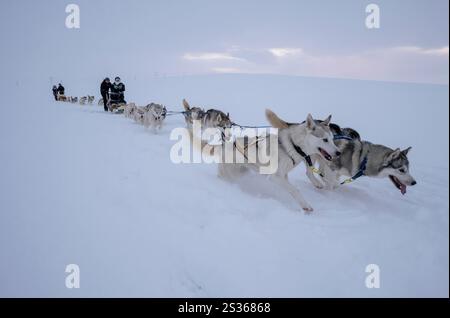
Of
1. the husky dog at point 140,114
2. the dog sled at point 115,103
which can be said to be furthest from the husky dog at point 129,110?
the dog sled at point 115,103

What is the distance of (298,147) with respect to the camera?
302 cm

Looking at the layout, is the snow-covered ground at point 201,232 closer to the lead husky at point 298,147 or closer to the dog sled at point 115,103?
the lead husky at point 298,147

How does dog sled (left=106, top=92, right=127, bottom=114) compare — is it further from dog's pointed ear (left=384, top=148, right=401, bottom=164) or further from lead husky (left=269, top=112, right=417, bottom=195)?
dog's pointed ear (left=384, top=148, right=401, bottom=164)

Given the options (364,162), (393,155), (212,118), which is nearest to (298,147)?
(364,162)

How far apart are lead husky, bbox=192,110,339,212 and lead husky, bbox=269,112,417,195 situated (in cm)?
19

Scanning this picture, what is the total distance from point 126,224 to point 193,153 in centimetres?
238

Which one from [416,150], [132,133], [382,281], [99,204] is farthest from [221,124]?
[382,281]

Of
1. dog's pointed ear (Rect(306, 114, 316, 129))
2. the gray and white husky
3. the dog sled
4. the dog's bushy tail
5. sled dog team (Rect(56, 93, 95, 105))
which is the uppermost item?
sled dog team (Rect(56, 93, 95, 105))

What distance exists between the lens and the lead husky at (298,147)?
114 inches

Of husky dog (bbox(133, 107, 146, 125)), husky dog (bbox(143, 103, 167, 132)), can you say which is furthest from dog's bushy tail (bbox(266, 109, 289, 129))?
husky dog (bbox(133, 107, 146, 125))

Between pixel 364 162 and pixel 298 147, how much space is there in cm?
78

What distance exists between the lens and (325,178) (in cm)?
347

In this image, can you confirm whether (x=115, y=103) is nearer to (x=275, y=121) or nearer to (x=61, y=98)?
(x=61, y=98)

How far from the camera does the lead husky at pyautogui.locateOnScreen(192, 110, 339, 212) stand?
289 cm
